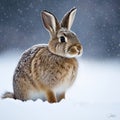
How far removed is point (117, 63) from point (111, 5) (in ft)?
2.31

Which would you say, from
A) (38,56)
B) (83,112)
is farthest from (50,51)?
(83,112)

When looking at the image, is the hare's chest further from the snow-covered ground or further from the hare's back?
the hare's back

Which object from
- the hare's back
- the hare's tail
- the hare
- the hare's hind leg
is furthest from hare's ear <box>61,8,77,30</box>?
the hare's tail

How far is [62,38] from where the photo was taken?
2.22 m

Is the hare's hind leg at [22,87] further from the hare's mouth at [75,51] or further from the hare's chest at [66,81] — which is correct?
the hare's mouth at [75,51]

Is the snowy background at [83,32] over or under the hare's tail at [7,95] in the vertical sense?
over

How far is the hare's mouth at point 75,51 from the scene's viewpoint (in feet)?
6.95

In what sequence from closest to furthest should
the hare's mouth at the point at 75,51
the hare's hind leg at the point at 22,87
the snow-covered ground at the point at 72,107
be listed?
the snow-covered ground at the point at 72,107, the hare's mouth at the point at 75,51, the hare's hind leg at the point at 22,87

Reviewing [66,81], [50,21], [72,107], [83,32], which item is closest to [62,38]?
[50,21]

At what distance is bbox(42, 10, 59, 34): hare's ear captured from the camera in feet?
7.27

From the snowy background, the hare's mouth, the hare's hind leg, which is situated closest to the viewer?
the hare's mouth

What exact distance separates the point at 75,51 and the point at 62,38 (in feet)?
0.42

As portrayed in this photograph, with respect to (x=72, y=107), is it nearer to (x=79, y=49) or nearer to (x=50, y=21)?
(x=79, y=49)

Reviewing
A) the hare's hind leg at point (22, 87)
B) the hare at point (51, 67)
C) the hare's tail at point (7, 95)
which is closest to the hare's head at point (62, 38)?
the hare at point (51, 67)
